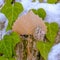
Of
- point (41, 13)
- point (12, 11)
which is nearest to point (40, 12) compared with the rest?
point (41, 13)

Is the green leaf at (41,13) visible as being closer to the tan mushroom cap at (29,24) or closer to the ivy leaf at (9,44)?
the tan mushroom cap at (29,24)

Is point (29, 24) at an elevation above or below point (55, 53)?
above

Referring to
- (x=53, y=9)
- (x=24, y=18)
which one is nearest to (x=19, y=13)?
(x=24, y=18)

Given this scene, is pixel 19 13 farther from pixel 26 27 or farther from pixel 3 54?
pixel 3 54

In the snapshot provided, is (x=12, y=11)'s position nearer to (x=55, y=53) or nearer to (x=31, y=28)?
(x=31, y=28)

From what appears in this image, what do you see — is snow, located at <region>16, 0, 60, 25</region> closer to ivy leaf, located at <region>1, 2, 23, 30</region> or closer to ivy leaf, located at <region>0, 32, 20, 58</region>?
ivy leaf, located at <region>1, 2, 23, 30</region>

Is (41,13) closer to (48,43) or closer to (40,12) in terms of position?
(40,12)
